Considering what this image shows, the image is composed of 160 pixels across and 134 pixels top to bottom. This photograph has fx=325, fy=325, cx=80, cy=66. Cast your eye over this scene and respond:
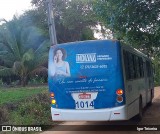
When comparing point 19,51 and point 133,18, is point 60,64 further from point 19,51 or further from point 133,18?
point 19,51

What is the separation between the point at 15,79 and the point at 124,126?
71.0 ft

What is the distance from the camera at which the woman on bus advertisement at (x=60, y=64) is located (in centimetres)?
963

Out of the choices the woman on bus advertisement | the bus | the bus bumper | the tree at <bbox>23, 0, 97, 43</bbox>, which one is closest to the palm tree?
the tree at <bbox>23, 0, 97, 43</bbox>

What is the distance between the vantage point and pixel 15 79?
31375 millimetres

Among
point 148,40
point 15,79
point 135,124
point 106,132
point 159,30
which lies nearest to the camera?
point 106,132

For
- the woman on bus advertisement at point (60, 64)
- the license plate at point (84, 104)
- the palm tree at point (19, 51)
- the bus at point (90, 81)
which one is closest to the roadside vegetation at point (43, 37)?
the palm tree at point (19, 51)

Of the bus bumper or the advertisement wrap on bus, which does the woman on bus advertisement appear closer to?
the advertisement wrap on bus

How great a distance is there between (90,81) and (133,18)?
335 centimetres

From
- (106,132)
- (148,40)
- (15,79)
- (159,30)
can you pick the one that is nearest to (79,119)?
(106,132)

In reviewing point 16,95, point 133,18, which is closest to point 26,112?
point 16,95

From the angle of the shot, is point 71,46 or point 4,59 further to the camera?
point 4,59

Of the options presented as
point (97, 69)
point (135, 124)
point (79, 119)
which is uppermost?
point (97, 69)

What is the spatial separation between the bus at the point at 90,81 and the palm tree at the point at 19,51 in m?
13.7

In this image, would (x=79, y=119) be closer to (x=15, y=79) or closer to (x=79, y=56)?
(x=79, y=56)
